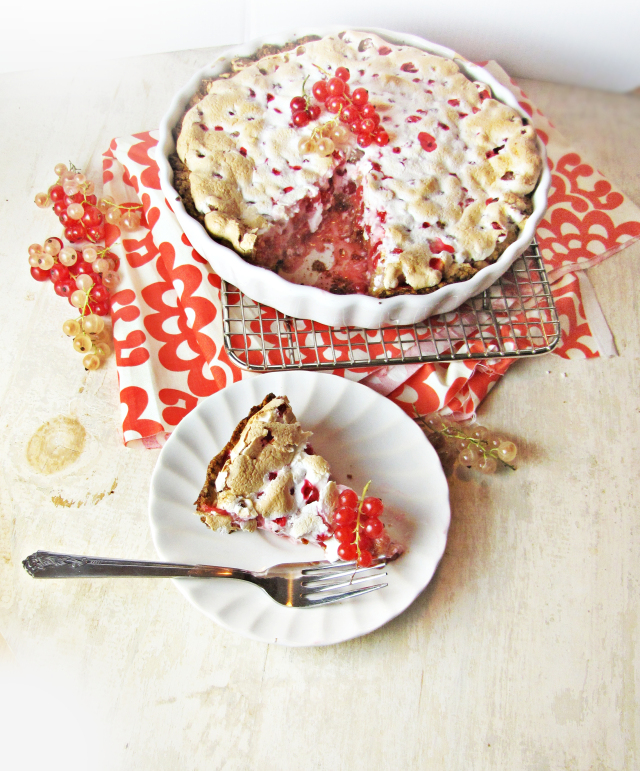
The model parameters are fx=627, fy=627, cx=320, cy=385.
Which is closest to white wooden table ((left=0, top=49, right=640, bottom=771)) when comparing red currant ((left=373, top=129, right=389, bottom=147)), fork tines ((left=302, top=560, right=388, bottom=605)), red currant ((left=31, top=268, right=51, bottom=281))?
red currant ((left=31, top=268, right=51, bottom=281))

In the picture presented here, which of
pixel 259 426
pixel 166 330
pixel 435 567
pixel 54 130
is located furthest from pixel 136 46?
pixel 435 567

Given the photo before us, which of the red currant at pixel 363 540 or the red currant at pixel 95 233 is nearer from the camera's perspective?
the red currant at pixel 363 540

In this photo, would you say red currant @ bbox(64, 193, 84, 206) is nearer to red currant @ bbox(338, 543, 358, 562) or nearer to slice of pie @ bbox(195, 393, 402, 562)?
slice of pie @ bbox(195, 393, 402, 562)

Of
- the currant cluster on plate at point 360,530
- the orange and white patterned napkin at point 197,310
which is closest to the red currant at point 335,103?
the orange and white patterned napkin at point 197,310

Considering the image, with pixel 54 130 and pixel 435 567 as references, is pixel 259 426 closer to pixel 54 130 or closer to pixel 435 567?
pixel 435 567

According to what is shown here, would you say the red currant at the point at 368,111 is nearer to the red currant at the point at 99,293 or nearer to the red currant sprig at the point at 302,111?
the red currant sprig at the point at 302,111

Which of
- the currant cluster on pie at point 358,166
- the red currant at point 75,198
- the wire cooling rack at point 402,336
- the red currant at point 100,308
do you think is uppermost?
the currant cluster on pie at point 358,166
